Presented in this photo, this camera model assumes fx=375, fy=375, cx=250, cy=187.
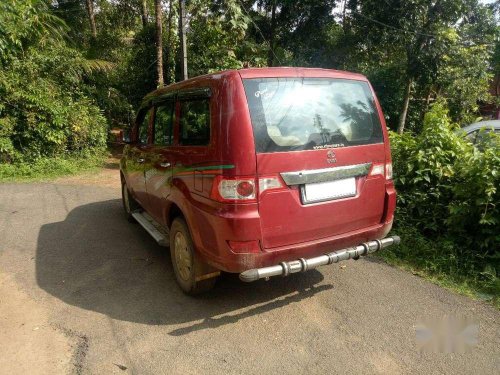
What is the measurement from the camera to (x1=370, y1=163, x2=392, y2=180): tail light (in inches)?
127

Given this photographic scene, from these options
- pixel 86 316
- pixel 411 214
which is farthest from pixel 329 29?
pixel 86 316

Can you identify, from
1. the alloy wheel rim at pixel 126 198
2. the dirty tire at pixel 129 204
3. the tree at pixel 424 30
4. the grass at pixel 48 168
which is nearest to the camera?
the dirty tire at pixel 129 204

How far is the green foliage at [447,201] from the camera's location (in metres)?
3.80

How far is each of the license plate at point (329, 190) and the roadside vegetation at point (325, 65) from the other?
1.53 meters

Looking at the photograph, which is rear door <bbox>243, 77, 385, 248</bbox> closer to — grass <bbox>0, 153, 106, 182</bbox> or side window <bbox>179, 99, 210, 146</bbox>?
side window <bbox>179, 99, 210, 146</bbox>

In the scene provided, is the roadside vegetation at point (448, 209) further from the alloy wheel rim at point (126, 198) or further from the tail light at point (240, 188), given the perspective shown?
the alloy wheel rim at point (126, 198)

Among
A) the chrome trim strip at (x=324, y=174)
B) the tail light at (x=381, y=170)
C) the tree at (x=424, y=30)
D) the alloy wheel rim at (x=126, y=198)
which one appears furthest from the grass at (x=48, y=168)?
the tree at (x=424, y=30)

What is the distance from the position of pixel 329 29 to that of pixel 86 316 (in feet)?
45.7

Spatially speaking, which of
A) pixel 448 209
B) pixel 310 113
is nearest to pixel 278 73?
pixel 310 113

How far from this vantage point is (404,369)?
251 centimetres

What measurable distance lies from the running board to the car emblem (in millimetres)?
1824

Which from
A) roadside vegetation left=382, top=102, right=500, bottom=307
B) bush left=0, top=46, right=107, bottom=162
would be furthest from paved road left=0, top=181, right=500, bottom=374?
bush left=0, top=46, right=107, bottom=162

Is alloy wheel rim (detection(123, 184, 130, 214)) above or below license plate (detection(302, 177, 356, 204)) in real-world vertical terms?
below

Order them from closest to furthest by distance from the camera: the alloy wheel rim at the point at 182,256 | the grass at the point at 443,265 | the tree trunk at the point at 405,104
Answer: the alloy wheel rim at the point at 182,256 < the grass at the point at 443,265 < the tree trunk at the point at 405,104
